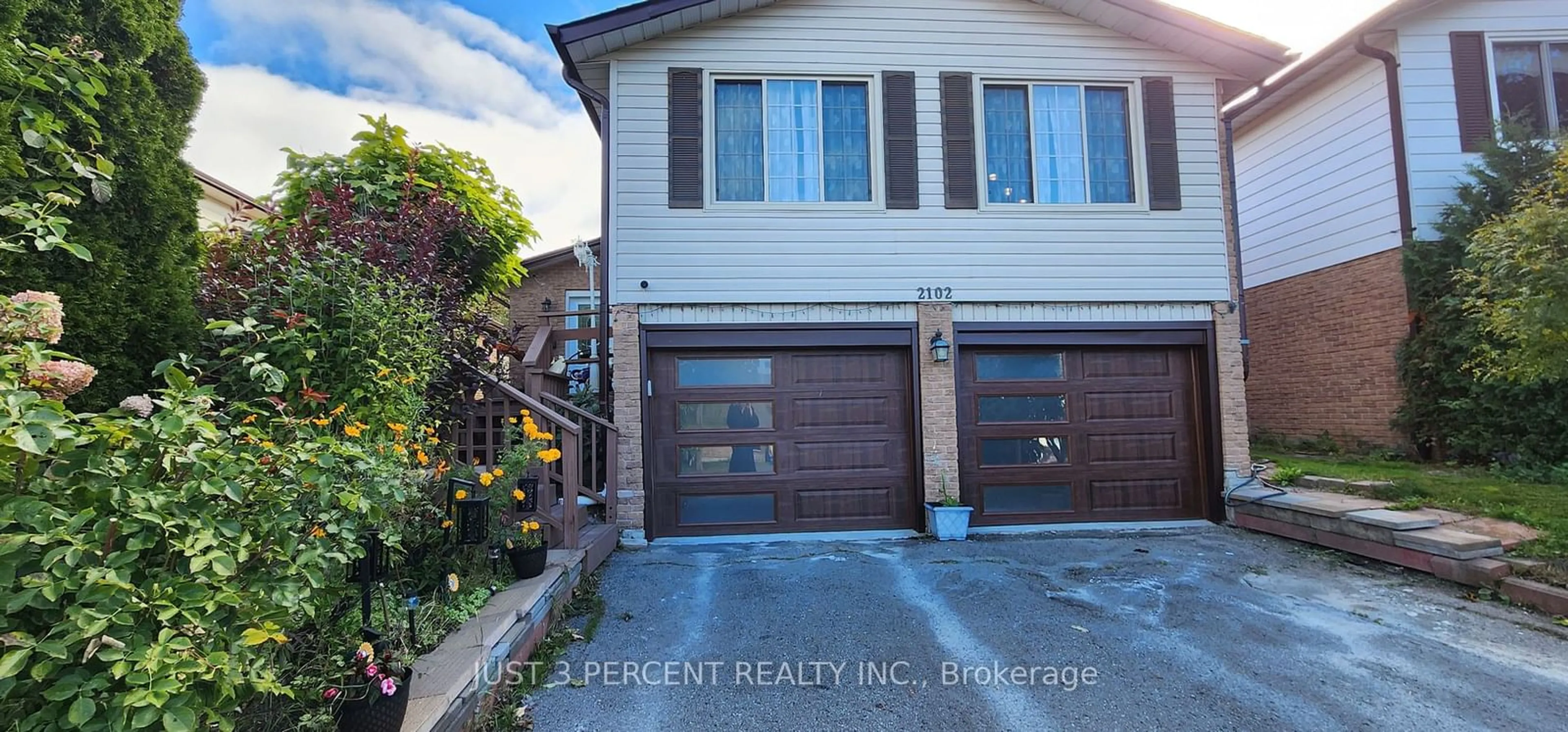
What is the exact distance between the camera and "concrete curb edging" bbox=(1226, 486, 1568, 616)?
414cm

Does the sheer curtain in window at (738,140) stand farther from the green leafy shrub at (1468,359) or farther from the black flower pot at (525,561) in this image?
the green leafy shrub at (1468,359)

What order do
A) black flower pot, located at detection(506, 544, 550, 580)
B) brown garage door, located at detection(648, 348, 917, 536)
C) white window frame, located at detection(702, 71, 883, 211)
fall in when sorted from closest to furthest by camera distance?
black flower pot, located at detection(506, 544, 550, 580)
brown garage door, located at detection(648, 348, 917, 536)
white window frame, located at detection(702, 71, 883, 211)

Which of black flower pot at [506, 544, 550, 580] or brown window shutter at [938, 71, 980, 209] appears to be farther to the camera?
brown window shutter at [938, 71, 980, 209]

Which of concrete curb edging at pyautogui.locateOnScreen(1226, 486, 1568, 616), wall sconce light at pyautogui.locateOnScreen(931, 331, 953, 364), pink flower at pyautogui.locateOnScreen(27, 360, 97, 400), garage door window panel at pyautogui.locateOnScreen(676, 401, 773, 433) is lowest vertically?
concrete curb edging at pyautogui.locateOnScreen(1226, 486, 1568, 616)

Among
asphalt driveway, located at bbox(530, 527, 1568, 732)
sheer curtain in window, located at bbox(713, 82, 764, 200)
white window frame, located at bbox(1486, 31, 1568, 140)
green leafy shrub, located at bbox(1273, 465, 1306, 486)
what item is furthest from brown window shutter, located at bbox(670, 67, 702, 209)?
white window frame, located at bbox(1486, 31, 1568, 140)

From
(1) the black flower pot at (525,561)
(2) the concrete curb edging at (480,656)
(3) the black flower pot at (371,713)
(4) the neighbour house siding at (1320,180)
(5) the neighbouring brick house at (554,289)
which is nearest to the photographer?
(3) the black flower pot at (371,713)

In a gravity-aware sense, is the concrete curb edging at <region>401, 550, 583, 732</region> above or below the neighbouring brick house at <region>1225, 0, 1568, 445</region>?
below

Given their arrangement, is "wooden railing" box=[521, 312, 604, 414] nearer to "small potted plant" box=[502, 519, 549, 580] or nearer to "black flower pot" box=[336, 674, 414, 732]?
"small potted plant" box=[502, 519, 549, 580]

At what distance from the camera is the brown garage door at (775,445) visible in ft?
20.6

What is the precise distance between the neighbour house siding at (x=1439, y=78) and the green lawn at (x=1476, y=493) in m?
2.71

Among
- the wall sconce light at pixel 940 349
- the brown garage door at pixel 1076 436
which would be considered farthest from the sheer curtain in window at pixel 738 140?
the brown garage door at pixel 1076 436

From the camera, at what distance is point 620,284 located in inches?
246

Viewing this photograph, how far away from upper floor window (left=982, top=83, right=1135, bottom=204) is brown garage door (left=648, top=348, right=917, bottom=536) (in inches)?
89.8

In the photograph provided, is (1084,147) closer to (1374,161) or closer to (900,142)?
(900,142)
